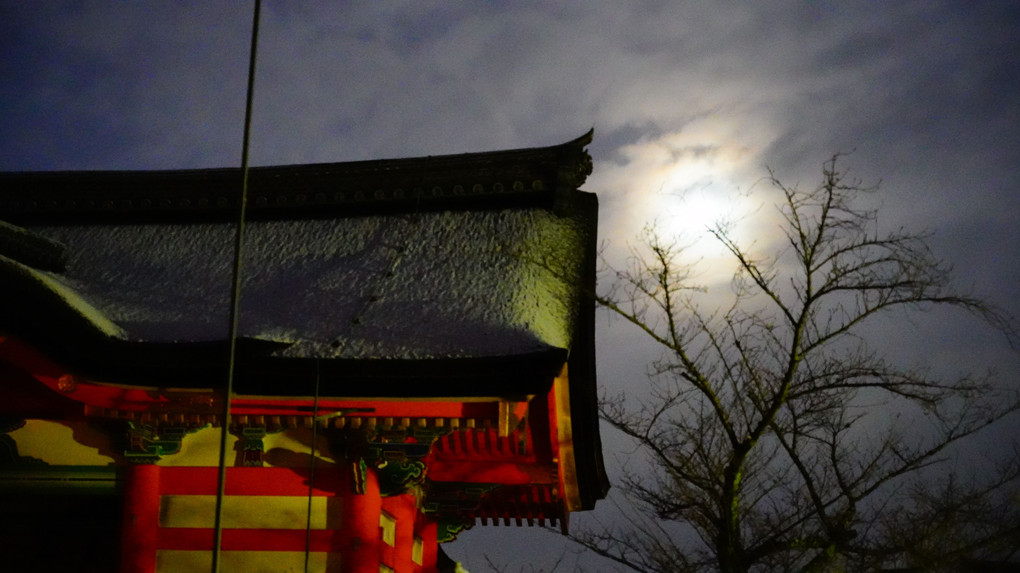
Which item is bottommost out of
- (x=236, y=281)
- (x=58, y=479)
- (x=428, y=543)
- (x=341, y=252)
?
(x=428, y=543)

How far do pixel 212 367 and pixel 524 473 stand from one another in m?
3.30

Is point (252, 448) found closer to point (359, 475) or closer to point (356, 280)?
point (359, 475)

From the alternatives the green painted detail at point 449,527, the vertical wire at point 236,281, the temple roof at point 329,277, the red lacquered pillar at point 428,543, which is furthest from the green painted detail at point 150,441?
the green painted detail at point 449,527

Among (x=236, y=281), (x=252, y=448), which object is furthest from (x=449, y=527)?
(x=236, y=281)

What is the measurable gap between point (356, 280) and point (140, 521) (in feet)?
7.67

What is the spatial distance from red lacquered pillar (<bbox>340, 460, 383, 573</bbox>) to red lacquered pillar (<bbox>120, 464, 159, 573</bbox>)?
49.9 inches

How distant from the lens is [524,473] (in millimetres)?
7242

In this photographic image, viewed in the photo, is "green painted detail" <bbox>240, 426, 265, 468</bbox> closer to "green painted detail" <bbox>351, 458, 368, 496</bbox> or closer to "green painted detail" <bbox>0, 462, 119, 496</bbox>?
"green painted detail" <bbox>351, 458, 368, 496</bbox>

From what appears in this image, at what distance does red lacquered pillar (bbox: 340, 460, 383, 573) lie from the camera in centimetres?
541

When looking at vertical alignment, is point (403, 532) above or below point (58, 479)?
below

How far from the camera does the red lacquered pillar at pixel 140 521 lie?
17.5 ft

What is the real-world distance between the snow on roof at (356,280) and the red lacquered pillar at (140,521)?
37.1 inches

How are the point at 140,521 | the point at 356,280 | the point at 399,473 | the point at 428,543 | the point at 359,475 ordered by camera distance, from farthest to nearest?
1. the point at 428,543
2. the point at 356,280
3. the point at 399,473
4. the point at 359,475
5. the point at 140,521

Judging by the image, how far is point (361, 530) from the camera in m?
5.48
